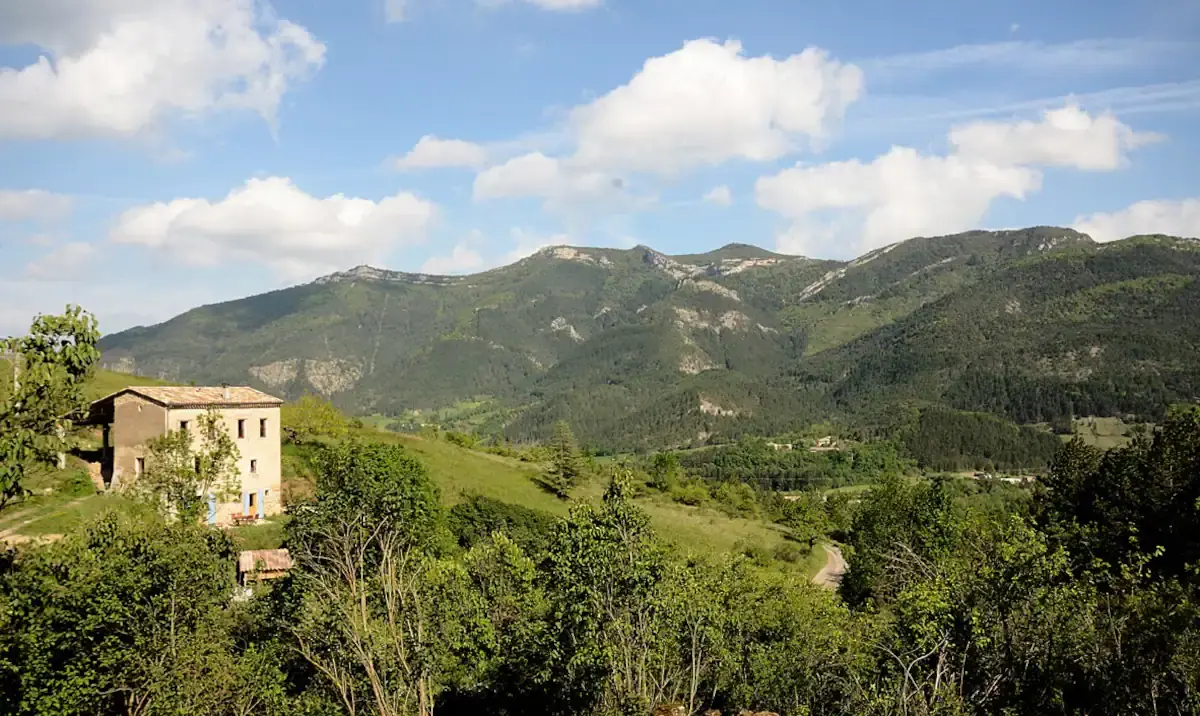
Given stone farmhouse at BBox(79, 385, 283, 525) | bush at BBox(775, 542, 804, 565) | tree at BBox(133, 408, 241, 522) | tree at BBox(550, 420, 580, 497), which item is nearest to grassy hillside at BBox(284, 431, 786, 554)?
bush at BBox(775, 542, 804, 565)

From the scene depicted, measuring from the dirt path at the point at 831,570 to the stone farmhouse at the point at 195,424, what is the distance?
53041 mm

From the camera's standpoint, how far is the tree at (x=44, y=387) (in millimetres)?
14109

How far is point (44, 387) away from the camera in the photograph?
48.2ft

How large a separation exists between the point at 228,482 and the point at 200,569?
83.8 feet

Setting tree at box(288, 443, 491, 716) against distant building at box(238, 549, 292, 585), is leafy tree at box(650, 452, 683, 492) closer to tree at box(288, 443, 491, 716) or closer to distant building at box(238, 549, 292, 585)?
distant building at box(238, 549, 292, 585)

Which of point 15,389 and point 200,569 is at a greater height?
point 15,389

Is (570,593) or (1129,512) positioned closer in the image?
(570,593)

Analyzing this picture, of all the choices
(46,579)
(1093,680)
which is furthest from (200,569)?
(1093,680)

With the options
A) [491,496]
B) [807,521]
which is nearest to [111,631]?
[491,496]

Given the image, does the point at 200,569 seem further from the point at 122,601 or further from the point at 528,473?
the point at 528,473

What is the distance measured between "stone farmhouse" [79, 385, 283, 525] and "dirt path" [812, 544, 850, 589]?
53.0m

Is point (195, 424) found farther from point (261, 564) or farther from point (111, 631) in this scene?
point (111, 631)

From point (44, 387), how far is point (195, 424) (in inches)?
1649

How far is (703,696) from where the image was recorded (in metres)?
30.4
